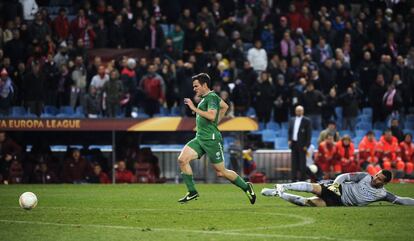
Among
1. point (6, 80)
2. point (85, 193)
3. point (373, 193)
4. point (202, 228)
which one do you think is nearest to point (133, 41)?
point (6, 80)

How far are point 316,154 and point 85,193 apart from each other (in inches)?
306

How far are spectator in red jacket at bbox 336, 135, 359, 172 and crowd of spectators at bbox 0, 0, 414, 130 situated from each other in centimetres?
207

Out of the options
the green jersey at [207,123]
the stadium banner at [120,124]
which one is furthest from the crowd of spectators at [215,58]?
the green jersey at [207,123]

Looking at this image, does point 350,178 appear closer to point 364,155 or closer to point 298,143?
point 298,143

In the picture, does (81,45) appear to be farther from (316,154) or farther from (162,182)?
(316,154)

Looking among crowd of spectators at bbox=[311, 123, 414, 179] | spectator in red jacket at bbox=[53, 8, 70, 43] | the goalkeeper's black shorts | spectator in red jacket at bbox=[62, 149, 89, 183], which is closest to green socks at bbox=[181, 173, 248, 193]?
the goalkeeper's black shorts

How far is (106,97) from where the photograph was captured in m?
25.2

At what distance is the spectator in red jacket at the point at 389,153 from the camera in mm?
24938

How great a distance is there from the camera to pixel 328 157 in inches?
968

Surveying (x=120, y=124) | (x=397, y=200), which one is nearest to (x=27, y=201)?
(x=397, y=200)

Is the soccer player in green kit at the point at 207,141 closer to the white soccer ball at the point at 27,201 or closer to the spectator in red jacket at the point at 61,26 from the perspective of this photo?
the white soccer ball at the point at 27,201

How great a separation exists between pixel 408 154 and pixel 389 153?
1.86 feet

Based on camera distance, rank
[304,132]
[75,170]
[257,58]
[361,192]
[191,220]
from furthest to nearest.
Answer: [257,58] < [75,170] < [304,132] < [361,192] < [191,220]

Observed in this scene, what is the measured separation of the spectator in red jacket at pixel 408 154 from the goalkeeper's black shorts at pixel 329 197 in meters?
10.5
